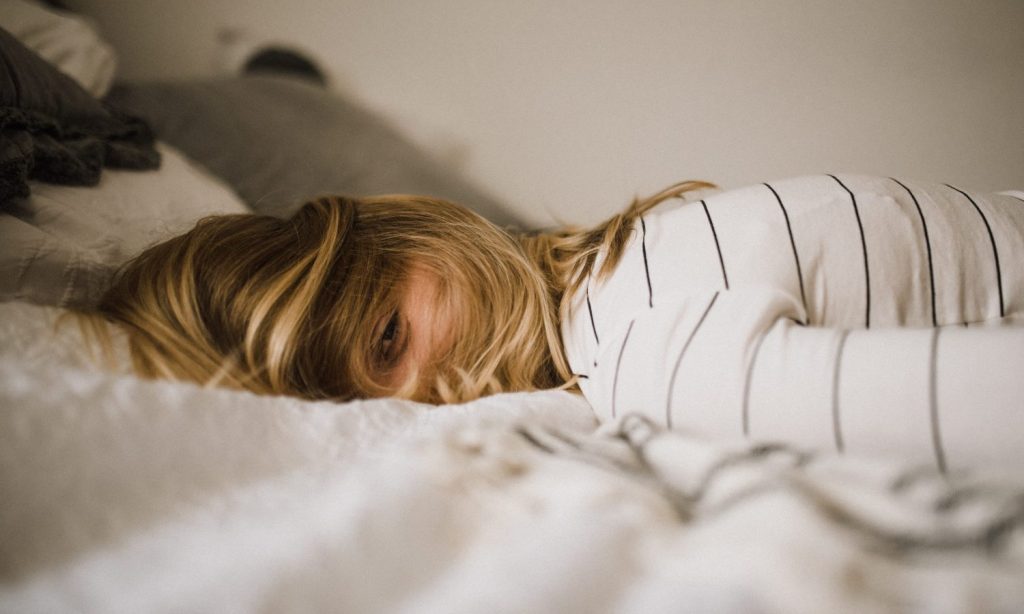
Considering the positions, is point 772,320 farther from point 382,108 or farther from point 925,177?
point 382,108

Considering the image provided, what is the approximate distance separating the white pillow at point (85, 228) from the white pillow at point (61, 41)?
0.31 metres

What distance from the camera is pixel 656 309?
46 cm

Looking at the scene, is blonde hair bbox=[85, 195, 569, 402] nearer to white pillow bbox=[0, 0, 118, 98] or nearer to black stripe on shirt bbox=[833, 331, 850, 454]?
black stripe on shirt bbox=[833, 331, 850, 454]

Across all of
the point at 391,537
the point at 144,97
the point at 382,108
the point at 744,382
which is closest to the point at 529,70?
the point at 382,108

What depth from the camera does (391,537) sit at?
0.24 meters

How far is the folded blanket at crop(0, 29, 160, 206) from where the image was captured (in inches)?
20.0

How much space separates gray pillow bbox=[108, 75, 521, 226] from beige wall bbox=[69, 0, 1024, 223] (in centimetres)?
36

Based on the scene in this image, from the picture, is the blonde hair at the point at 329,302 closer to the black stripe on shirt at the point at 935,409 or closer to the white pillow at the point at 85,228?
the white pillow at the point at 85,228

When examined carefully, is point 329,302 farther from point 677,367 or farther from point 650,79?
point 650,79

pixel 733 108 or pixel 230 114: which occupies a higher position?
pixel 733 108

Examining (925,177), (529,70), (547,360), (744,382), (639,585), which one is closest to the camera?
(639,585)

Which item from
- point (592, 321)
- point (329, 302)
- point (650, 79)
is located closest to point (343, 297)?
point (329, 302)

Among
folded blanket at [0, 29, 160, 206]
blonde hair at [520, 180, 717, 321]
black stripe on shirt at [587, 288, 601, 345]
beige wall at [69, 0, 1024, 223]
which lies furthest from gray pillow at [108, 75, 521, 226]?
black stripe on shirt at [587, 288, 601, 345]

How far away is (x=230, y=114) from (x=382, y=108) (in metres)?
0.49
